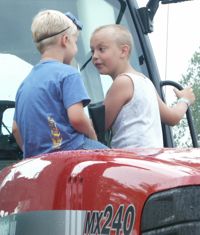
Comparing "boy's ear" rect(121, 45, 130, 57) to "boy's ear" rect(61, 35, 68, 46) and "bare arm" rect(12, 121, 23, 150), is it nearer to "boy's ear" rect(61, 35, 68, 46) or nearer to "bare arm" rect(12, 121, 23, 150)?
"boy's ear" rect(61, 35, 68, 46)

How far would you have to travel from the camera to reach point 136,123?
3406 mm

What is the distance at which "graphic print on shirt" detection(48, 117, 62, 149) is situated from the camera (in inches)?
124

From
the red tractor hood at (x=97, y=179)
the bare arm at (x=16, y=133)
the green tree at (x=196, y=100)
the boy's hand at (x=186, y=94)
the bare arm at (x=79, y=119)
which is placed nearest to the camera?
the red tractor hood at (x=97, y=179)

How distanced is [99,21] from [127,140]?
51.6 inches

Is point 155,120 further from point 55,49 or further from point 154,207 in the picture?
point 154,207

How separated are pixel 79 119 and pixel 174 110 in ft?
3.08

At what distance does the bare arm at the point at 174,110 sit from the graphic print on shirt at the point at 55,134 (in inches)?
32.6

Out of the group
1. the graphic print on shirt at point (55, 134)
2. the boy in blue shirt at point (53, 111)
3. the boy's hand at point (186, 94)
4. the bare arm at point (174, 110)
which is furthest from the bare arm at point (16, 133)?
the boy's hand at point (186, 94)

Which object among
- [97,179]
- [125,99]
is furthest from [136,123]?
[97,179]

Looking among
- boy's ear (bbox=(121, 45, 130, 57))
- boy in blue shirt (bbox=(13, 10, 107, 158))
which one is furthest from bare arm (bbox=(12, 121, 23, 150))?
boy's ear (bbox=(121, 45, 130, 57))

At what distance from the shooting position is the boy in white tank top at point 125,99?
11.1ft

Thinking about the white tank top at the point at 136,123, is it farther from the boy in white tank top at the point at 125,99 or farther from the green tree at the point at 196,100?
the green tree at the point at 196,100

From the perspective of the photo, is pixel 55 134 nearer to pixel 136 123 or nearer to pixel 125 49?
pixel 136 123

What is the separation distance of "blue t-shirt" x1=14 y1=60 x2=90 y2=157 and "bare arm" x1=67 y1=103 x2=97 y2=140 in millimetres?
21
